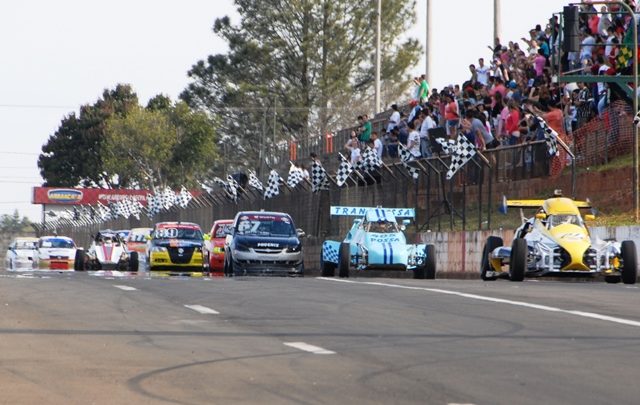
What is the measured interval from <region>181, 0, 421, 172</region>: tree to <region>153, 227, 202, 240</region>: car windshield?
3856 centimetres

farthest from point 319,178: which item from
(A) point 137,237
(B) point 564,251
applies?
(B) point 564,251

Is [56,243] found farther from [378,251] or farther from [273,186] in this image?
[378,251]

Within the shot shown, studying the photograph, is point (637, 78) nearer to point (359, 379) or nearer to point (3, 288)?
point (3, 288)

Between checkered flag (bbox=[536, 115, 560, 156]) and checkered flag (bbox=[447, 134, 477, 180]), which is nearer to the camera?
checkered flag (bbox=[536, 115, 560, 156])

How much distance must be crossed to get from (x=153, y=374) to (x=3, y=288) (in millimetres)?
11289

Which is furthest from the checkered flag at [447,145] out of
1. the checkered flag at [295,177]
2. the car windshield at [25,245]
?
the car windshield at [25,245]

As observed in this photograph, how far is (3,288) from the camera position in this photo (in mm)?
20609

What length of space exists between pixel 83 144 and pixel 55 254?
225 feet

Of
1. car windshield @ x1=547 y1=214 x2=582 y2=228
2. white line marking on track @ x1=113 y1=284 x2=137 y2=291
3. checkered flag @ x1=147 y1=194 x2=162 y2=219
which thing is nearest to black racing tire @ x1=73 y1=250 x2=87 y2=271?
checkered flag @ x1=147 y1=194 x2=162 y2=219

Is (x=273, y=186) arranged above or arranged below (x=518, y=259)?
above

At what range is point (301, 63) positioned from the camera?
3334 inches

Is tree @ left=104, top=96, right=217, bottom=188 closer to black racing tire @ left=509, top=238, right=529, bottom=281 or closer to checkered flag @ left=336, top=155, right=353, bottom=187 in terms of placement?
checkered flag @ left=336, top=155, right=353, bottom=187

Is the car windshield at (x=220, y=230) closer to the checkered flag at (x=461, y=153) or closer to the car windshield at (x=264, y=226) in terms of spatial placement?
the car windshield at (x=264, y=226)

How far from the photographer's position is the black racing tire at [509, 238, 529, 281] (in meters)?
24.4
